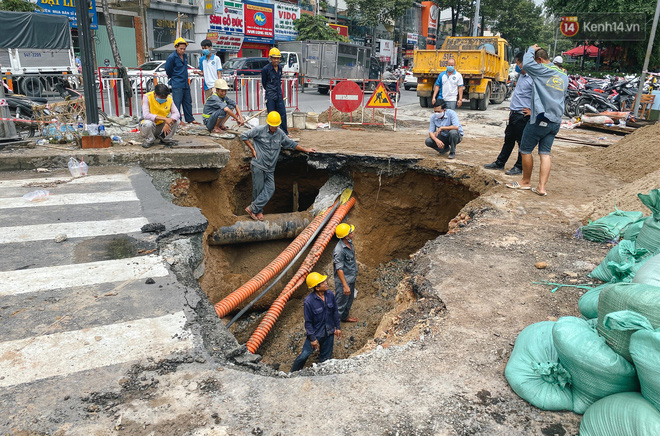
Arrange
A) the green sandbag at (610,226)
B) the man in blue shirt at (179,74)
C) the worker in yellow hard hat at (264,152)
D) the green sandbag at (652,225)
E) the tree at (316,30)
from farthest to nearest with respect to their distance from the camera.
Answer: the tree at (316,30) → the man in blue shirt at (179,74) → the worker in yellow hard hat at (264,152) → the green sandbag at (610,226) → the green sandbag at (652,225)

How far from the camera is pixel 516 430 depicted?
2.49 m

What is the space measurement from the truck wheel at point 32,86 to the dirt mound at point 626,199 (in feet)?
56.2

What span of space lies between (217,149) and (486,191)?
420 centimetres

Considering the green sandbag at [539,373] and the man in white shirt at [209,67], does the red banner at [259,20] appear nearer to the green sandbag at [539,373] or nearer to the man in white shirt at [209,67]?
the man in white shirt at [209,67]

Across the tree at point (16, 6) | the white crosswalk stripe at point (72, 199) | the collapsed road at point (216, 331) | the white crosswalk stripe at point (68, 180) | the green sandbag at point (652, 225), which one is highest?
the tree at point (16, 6)

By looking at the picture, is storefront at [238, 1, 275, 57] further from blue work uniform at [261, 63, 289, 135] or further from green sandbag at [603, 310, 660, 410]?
green sandbag at [603, 310, 660, 410]

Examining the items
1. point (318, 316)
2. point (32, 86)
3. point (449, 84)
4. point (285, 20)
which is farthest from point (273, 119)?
point (285, 20)

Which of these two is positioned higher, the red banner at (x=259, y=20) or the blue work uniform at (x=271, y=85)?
the red banner at (x=259, y=20)

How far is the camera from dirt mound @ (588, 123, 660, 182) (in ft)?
25.7

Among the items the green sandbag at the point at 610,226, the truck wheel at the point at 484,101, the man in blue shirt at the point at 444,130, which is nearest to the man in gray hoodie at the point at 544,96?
the green sandbag at the point at 610,226

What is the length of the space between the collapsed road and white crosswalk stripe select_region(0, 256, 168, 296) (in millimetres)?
17

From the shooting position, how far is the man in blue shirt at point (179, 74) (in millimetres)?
8844

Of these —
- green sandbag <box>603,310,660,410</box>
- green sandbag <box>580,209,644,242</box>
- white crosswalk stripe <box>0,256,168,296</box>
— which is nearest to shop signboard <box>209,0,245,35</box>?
white crosswalk stripe <box>0,256,168,296</box>

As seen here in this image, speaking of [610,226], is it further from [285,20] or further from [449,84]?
[285,20]
